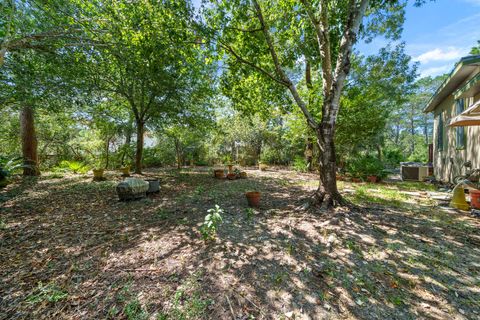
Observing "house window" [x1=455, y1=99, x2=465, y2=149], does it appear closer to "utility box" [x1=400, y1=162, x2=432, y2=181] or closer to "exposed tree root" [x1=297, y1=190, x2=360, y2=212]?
"utility box" [x1=400, y1=162, x2=432, y2=181]

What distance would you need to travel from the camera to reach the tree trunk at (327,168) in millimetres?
4027

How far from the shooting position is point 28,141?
306 inches

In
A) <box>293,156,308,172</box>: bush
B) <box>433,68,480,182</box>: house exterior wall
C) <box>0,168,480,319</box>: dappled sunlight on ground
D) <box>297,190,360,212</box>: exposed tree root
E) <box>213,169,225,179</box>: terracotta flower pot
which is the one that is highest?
<box>433,68,480,182</box>: house exterior wall

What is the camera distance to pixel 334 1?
4.60m

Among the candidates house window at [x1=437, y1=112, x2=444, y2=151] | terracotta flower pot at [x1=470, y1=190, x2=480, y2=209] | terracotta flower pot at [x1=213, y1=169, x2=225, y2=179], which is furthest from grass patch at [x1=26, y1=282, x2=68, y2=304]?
house window at [x1=437, y1=112, x2=444, y2=151]

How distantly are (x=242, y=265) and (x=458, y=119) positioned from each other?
552cm

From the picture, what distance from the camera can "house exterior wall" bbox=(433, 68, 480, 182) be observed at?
231 inches

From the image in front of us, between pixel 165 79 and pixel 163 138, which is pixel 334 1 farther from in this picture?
pixel 163 138

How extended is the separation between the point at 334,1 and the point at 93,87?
25.6 feet

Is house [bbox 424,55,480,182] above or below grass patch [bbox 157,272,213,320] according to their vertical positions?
above

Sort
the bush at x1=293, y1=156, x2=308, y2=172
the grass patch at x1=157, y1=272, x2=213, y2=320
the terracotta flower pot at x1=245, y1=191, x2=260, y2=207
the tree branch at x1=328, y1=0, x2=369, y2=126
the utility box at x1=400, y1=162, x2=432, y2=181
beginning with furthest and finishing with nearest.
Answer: the bush at x1=293, y1=156, x2=308, y2=172 < the utility box at x1=400, y1=162, x2=432, y2=181 < the terracotta flower pot at x1=245, y1=191, x2=260, y2=207 < the tree branch at x1=328, y1=0, x2=369, y2=126 < the grass patch at x1=157, y1=272, x2=213, y2=320

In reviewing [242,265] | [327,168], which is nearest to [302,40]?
[327,168]

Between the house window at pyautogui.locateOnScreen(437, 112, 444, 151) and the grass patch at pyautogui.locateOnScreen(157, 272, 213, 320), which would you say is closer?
the grass patch at pyautogui.locateOnScreen(157, 272, 213, 320)

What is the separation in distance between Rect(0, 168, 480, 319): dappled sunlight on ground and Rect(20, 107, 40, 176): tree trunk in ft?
17.4
